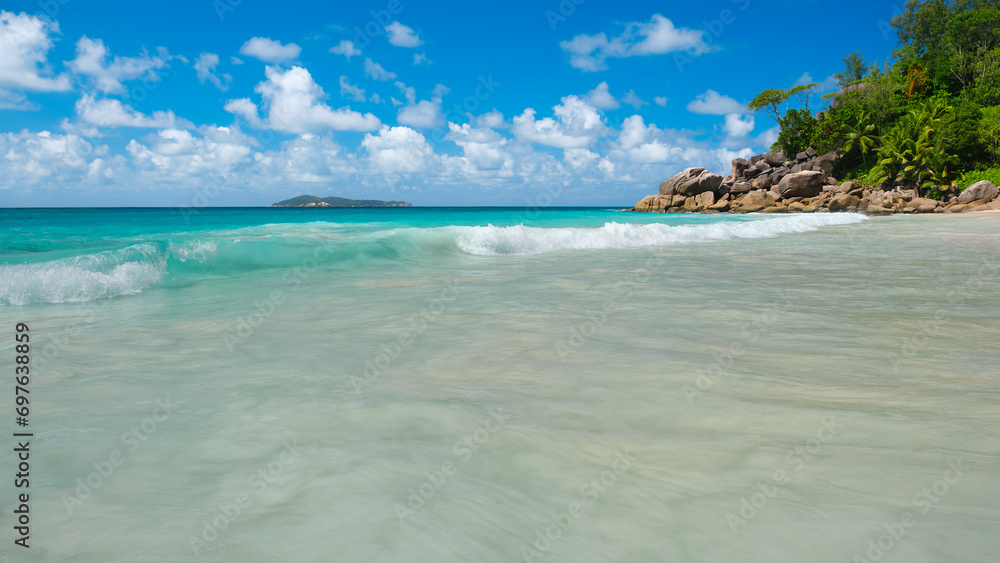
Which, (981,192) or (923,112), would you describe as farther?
(923,112)

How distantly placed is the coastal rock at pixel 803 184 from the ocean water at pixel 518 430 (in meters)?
49.1

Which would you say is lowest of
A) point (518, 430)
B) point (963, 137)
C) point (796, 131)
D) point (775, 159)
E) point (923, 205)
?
point (518, 430)

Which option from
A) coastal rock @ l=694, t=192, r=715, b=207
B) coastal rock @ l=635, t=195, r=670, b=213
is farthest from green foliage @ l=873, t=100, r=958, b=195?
coastal rock @ l=635, t=195, r=670, b=213

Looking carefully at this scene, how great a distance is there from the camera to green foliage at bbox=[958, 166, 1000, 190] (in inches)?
1601

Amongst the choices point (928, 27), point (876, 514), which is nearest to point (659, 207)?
point (928, 27)

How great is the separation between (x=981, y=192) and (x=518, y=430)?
162ft

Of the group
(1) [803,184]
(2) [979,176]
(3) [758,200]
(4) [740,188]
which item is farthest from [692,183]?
(2) [979,176]

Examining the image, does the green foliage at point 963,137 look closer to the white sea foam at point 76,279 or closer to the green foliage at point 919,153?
the green foliage at point 919,153

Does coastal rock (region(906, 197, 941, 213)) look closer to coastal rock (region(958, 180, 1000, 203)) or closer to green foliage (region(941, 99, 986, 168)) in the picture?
coastal rock (region(958, 180, 1000, 203))

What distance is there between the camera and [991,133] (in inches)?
1654

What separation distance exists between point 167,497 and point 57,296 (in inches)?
276

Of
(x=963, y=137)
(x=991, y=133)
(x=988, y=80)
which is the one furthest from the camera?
(x=988, y=80)

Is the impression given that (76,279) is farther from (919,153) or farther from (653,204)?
(653,204)

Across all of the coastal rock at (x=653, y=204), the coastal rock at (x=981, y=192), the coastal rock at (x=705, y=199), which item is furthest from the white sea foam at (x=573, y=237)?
the coastal rock at (x=653, y=204)
